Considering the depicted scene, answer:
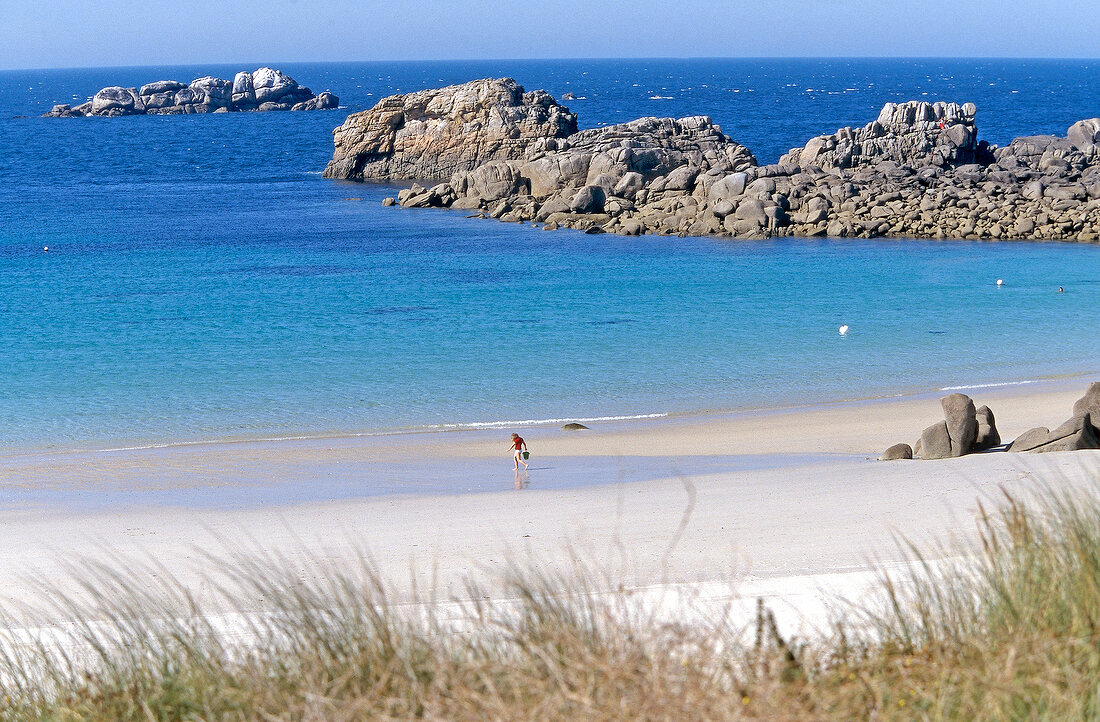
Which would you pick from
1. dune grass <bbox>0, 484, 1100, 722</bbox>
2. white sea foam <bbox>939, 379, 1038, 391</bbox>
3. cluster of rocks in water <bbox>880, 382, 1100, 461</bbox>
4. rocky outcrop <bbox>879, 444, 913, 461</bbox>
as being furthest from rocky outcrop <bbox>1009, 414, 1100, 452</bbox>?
dune grass <bbox>0, 484, 1100, 722</bbox>

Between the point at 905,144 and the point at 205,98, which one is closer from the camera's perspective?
the point at 905,144

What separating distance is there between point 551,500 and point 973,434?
623 cm

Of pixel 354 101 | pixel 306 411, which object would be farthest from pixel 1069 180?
pixel 354 101

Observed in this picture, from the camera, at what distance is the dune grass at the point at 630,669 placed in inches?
185

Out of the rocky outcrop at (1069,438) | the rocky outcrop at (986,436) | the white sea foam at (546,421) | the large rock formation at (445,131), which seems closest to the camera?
the rocky outcrop at (1069,438)

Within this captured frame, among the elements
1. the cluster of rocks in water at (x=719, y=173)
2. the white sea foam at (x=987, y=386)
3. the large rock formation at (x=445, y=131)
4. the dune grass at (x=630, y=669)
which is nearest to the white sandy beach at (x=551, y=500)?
the dune grass at (x=630, y=669)

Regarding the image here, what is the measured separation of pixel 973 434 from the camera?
15094mm

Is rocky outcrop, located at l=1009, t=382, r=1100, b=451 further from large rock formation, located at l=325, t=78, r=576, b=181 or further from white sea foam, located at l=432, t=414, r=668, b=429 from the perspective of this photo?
large rock formation, located at l=325, t=78, r=576, b=181

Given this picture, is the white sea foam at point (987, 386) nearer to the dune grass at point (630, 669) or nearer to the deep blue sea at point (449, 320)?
the deep blue sea at point (449, 320)

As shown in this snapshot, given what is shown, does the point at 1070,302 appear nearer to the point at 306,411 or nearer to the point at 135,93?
the point at 306,411

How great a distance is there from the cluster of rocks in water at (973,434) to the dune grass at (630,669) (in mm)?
8927

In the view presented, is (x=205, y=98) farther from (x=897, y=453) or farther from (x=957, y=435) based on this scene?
(x=957, y=435)

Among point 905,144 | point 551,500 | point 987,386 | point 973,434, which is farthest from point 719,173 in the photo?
point 551,500

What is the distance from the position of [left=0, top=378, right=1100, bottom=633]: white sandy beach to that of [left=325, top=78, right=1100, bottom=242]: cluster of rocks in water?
24.9 meters
